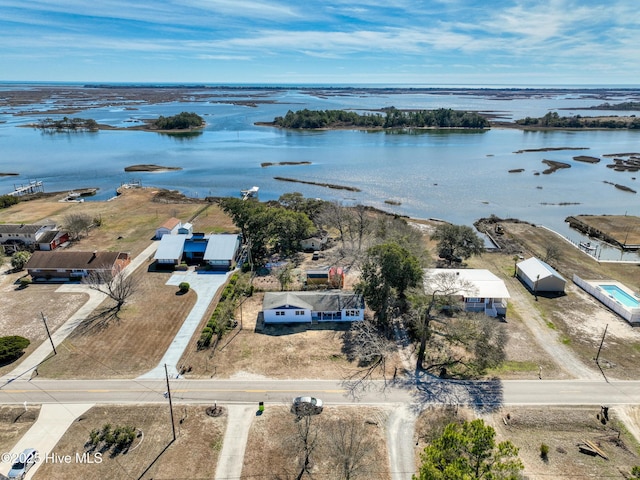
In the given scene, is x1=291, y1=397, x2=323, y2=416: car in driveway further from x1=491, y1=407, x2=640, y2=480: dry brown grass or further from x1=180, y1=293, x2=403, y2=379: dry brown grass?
x1=491, y1=407, x2=640, y2=480: dry brown grass

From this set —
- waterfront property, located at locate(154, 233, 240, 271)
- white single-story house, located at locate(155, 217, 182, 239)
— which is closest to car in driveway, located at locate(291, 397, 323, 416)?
waterfront property, located at locate(154, 233, 240, 271)

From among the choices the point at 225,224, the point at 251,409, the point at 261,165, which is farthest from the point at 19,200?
the point at 251,409

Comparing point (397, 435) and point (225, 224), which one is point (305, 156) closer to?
point (225, 224)

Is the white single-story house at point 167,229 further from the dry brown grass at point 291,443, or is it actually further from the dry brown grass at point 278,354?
the dry brown grass at point 291,443

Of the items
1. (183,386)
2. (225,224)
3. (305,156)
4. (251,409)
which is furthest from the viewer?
(305,156)

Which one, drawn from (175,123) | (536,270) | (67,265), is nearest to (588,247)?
(536,270)

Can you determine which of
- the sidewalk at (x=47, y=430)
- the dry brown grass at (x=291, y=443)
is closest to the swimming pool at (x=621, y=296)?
the dry brown grass at (x=291, y=443)
